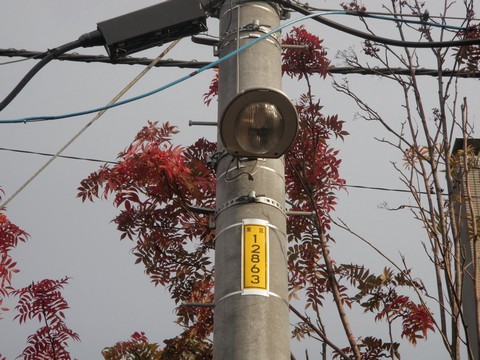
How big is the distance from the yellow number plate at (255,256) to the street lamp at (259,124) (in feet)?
1.34

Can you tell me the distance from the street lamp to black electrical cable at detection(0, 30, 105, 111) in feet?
4.70

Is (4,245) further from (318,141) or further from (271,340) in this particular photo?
(271,340)

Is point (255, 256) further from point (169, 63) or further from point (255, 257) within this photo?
point (169, 63)

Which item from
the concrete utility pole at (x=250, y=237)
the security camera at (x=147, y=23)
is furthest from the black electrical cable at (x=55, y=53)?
the concrete utility pole at (x=250, y=237)

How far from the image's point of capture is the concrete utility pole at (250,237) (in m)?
4.21

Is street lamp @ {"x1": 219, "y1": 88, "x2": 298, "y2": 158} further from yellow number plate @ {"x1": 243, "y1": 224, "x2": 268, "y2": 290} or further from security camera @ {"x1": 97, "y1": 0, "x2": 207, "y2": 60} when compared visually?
security camera @ {"x1": 97, "y1": 0, "x2": 207, "y2": 60}

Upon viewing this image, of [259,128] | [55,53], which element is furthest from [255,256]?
[55,53]

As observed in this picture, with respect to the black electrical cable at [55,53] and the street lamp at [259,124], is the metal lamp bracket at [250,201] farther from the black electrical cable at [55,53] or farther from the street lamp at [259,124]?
the black electrical cable at [55,53]

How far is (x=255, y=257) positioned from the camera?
439cm

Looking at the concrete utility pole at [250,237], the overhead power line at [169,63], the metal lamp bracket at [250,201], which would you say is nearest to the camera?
the concrete utility pole at [250,237]

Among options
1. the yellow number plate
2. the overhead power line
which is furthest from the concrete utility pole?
the overhead power line

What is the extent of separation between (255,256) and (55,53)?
6.53 ft

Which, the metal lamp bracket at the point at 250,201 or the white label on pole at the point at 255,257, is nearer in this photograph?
the white label on pole at the point at 255,257

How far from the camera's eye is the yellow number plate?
4328 mm
